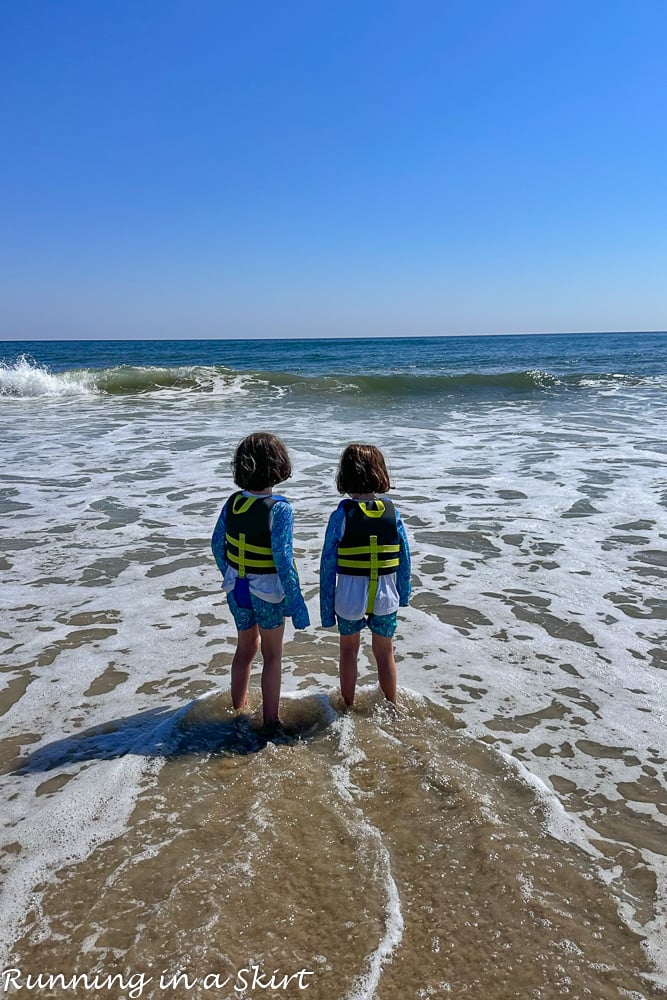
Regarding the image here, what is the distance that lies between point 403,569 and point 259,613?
822 millimetres

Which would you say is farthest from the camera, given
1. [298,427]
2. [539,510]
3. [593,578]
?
[298,427]

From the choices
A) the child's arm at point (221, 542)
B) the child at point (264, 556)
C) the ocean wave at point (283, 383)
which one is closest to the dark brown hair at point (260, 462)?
the child at point (264, 556)

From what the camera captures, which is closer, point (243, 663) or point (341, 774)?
point (341, 774)

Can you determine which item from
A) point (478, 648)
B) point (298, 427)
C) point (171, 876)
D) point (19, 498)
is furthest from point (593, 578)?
point (298, 427)

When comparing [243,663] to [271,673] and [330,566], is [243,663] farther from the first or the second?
[330,566]

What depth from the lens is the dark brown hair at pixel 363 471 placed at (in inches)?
142

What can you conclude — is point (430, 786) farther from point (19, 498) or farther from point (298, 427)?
point (298, 427)

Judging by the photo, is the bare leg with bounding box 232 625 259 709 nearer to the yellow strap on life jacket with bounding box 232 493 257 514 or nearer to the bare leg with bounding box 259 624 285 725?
the bare leg with bounding box 259 624 285 725

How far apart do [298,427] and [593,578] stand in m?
10.9

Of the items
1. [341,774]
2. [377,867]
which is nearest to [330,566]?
[341,774]

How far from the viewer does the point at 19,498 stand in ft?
28.5

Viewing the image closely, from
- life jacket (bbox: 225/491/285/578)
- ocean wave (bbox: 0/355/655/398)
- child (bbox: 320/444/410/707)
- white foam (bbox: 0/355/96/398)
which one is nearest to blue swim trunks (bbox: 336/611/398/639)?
child (bbox: 320/444/410/707)

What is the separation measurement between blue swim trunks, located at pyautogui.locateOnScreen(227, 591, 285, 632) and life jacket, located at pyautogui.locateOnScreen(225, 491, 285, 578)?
0.50ft

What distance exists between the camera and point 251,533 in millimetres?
3459
